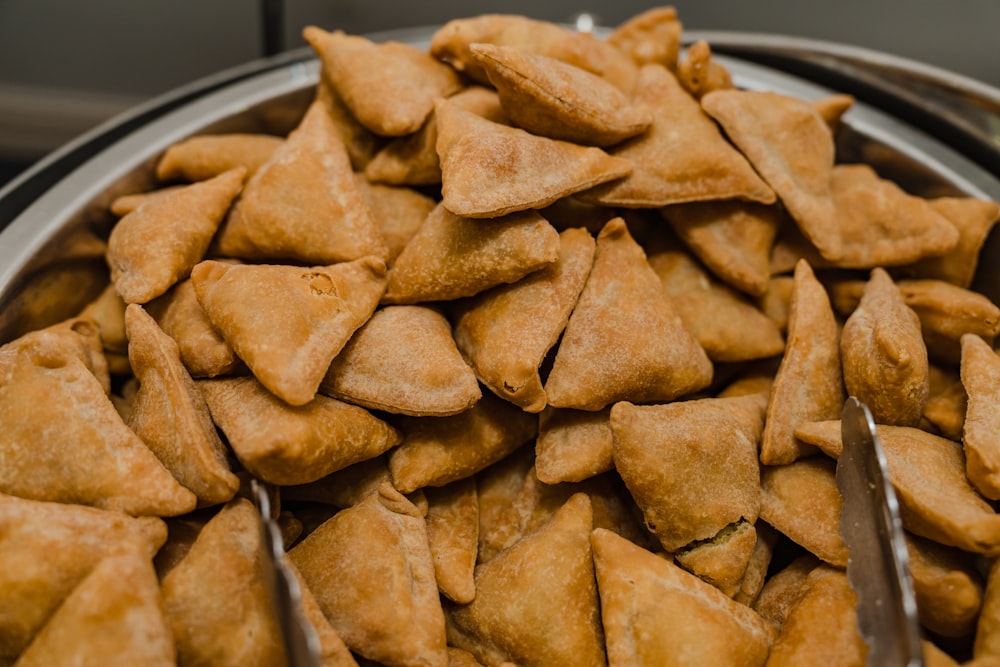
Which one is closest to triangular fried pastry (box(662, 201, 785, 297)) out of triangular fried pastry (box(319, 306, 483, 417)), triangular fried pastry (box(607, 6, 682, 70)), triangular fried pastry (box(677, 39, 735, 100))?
triangular fried pastry (box(677, 39, 735, 100))

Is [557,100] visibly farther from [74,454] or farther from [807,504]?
[74,454]

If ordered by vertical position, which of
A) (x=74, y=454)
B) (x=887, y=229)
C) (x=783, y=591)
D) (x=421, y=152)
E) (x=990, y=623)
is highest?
(x=421, y=152)

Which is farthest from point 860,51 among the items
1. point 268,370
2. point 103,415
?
point 103,415

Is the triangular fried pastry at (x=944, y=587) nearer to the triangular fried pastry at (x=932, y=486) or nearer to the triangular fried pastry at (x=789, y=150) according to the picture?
the triangular fried pastry at (x=932, y=486)

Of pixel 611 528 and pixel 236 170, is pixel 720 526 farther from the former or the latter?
pixel 236 170

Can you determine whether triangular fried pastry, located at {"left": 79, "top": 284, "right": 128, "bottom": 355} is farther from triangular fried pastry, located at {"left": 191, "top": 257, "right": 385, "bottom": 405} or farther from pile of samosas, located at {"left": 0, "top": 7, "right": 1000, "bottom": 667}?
triangular fried pastry, located at {"left": 191, "top": 257, "right": 385, "bottom": 405}

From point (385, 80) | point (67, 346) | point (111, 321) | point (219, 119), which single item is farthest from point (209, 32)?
point (67, 346)
